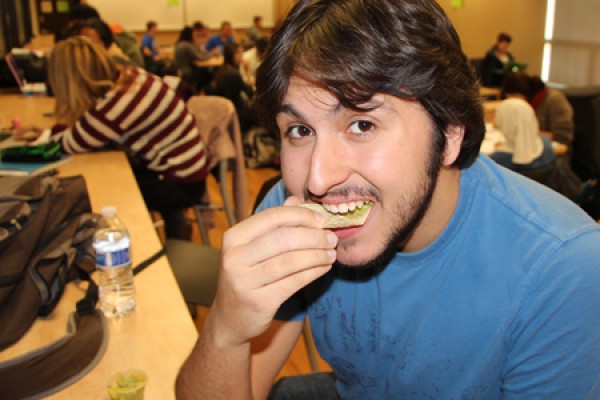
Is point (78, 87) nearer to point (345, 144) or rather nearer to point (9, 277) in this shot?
point (9, 277)

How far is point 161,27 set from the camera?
13.2 meters

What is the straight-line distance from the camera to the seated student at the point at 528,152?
397cm

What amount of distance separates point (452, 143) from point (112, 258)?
0.92 meters

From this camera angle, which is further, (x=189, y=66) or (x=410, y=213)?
(x=189, y=66)

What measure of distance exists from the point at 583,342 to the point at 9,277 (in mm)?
1260

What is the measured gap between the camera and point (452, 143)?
1.23m

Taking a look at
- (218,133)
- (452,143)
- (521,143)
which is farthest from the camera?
(521,143)

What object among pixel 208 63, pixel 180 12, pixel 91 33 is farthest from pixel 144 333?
pixel 180 12

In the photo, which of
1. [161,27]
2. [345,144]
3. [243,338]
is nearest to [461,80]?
[345,144]

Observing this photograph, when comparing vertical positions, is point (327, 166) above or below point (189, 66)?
above

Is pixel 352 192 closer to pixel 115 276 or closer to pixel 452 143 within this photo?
pixel 452 143

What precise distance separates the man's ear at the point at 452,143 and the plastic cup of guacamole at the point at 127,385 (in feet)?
2.57

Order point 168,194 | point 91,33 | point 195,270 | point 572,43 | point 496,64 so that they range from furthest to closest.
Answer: point 572,43
point 496,64
point 91,33
point 168,194
point 195,270

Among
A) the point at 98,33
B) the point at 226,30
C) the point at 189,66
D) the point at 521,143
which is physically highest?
the point at 98,33
